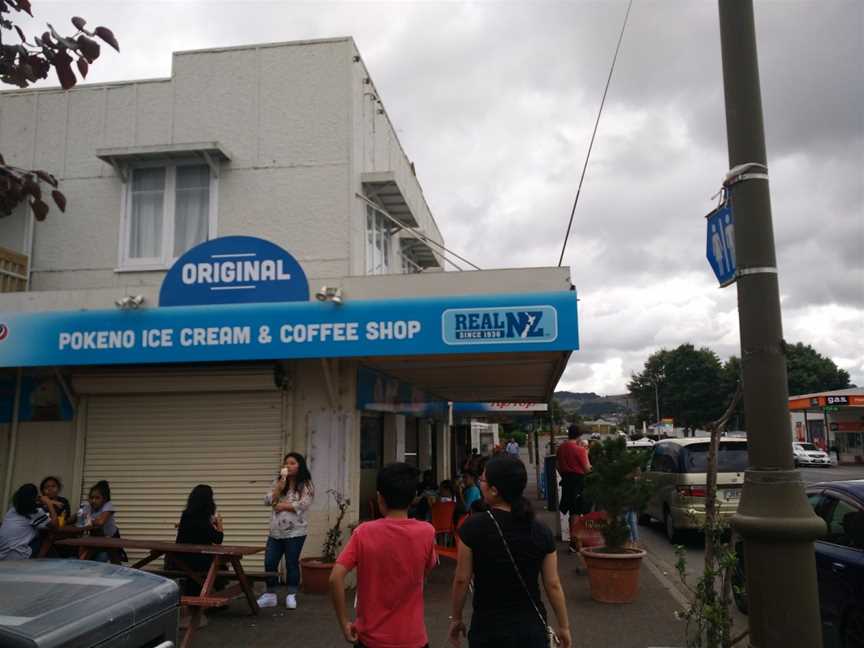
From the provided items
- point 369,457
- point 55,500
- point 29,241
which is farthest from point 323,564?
point 29,241

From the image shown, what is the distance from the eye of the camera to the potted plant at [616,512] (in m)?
7.57

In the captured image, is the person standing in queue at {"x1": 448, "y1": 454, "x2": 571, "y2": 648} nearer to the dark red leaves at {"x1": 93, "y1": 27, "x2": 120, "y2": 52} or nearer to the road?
the dark red leaves at {"x1": 93, "y1": 27, "x2": 120, "y2": 52}

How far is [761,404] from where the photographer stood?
3.34m

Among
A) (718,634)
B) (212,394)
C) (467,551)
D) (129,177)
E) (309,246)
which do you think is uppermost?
(129,177)

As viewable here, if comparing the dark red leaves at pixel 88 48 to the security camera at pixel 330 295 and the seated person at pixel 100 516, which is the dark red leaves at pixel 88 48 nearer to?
the security camera at pixel 330 295

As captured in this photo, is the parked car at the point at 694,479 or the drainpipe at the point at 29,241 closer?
the drainpipe at the point at 29,241

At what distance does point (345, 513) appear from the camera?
874cm

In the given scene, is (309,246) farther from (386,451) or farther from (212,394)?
(386,451)

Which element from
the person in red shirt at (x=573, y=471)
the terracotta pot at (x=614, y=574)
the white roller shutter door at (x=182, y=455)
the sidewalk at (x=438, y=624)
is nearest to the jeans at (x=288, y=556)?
the sidewalk at (x=438, y=624)

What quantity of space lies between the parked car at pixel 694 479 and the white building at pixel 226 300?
2.76 metres

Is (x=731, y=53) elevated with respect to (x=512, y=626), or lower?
elevated

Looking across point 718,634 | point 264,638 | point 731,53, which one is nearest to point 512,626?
point 718,634

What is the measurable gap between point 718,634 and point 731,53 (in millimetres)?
3390

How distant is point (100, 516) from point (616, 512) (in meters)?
5.74
